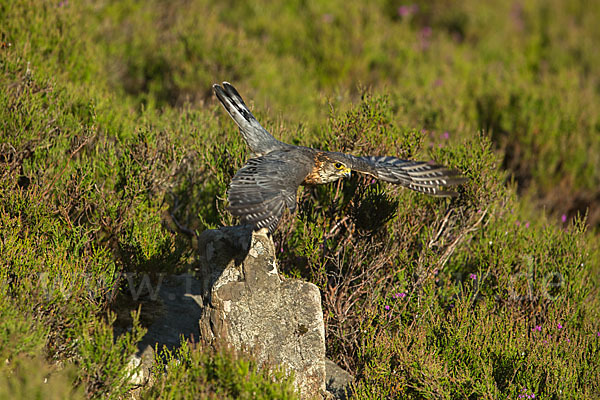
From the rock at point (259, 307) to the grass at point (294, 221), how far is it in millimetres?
346

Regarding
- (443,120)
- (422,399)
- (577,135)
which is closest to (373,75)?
(443,120)

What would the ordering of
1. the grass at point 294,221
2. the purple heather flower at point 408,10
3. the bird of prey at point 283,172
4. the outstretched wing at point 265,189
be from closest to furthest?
the outstretched wing at point 265,189
the bird of prey at point 283,172
the grass at point 294,221
the purple heather flower at point 408,10

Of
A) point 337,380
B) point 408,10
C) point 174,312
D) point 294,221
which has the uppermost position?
point 408,10

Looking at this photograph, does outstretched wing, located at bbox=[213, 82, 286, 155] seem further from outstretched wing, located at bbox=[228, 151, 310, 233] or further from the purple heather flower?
the purple heather flower

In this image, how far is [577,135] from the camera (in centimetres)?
930

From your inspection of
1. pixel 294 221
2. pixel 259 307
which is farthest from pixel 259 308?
pixel 294 221

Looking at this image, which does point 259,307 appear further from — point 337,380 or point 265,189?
point 337,380

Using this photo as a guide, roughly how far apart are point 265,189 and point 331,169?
3.20ft

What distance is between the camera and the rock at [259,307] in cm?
461

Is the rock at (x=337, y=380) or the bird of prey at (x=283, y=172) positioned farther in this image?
the rock at (x=337, y=380)

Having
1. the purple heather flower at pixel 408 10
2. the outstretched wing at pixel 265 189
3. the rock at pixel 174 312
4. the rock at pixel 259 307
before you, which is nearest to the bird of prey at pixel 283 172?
the outstretched wing at pixel 265 189

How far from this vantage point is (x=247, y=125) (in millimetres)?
5664

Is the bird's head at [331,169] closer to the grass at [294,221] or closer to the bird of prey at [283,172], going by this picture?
the bird of prey at [283,172]

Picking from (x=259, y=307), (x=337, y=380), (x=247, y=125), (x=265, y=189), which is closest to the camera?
(x=265, y=189)
